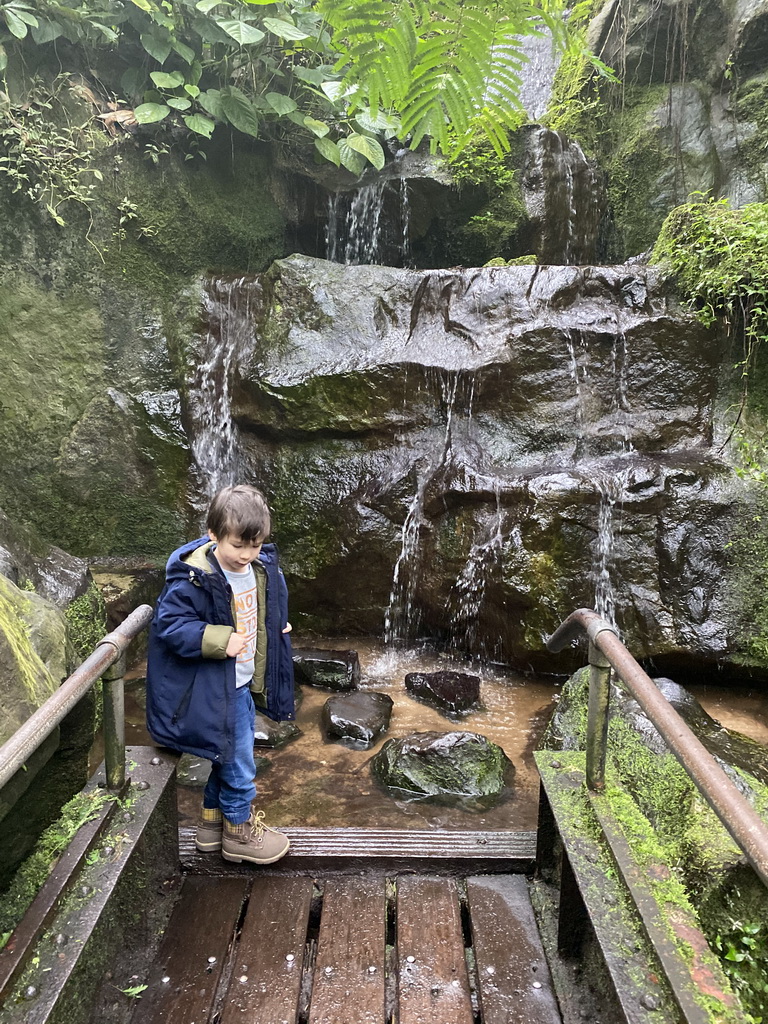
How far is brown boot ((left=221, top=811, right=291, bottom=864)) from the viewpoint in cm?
246

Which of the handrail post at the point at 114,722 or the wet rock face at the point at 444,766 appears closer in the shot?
the handrail post at the point at 114,722

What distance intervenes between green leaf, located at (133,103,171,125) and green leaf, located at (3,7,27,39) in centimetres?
107

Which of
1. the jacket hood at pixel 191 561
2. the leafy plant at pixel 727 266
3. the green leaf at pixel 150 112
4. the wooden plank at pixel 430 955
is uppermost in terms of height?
the green leaf at pixel 150 112

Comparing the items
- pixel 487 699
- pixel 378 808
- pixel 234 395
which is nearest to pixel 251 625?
pixel 378 808

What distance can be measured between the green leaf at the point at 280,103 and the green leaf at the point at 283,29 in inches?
27.6

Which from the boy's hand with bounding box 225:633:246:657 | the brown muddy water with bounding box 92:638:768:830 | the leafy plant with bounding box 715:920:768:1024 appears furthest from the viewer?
the brown muddy water with bounding box 92:638:768:830

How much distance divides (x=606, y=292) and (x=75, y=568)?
18.0 ft

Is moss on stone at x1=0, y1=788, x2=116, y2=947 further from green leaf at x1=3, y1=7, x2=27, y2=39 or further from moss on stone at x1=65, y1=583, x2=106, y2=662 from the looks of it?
green leaf at x1=3, y1=7, x2=27, y2=39

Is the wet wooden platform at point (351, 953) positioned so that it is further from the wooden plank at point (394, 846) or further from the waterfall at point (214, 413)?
the waterfall at point (214, 413)

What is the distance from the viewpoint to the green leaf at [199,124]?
6.68m

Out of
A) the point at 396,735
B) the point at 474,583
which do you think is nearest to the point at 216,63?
the point at 474,583

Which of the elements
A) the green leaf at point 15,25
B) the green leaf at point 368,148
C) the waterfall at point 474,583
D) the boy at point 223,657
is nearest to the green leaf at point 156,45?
the green leaf at point 15,25

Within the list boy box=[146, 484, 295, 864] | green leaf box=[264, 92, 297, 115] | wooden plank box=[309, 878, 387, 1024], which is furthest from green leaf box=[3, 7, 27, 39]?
wooden plank box=[309, 878, 387, 1024]

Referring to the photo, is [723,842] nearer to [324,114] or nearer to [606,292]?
[606,292]
